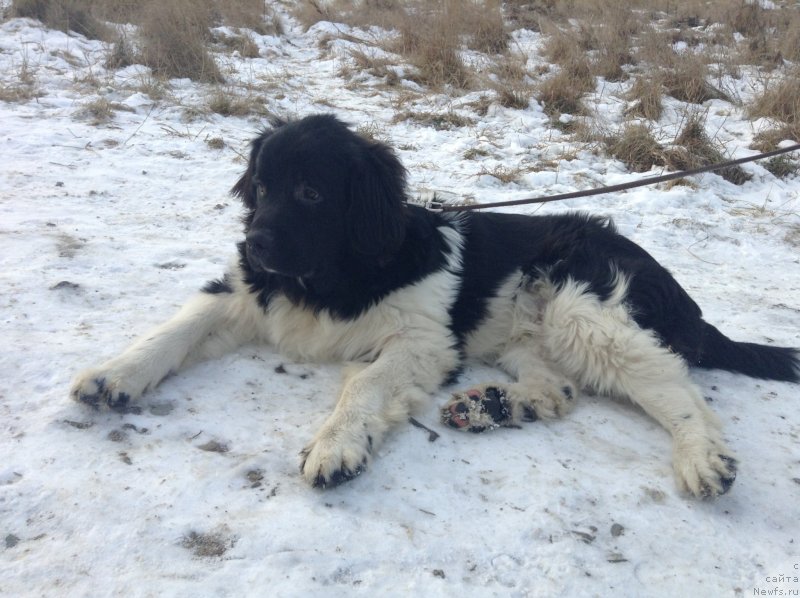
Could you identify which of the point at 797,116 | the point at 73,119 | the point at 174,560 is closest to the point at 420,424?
the point at 174,560

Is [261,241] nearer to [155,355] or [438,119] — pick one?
[155,355]

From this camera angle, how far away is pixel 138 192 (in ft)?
19.5

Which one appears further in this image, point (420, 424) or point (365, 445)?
point (420, 424)

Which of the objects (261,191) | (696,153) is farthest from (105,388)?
(696,153)

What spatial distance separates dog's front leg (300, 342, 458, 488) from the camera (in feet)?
8.39

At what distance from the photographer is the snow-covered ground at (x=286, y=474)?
2145 millimetres

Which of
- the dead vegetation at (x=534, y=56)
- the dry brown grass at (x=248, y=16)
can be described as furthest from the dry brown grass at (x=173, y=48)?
the dry brown grass at (x=248, y=16)

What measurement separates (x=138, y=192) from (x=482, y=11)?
8860 millimetres

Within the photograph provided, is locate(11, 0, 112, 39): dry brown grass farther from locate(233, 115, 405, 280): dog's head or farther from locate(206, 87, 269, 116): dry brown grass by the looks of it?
locate(233, 115, 405, 280): dog's head

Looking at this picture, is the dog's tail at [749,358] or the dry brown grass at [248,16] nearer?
the dog's tail at [749,358]

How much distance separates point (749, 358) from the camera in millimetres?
3789

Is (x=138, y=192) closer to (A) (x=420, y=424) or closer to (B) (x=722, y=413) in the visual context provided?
(A) (x=420, y=424)

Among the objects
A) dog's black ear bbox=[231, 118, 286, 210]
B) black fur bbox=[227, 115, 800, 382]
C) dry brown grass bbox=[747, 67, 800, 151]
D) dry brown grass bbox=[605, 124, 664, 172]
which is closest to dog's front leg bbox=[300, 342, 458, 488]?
black fur bbox=[227, 115, 800, 382]

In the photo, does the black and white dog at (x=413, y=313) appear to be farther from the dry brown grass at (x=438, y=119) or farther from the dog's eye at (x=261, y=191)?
the dry brown grass at (x=438, y=119)
